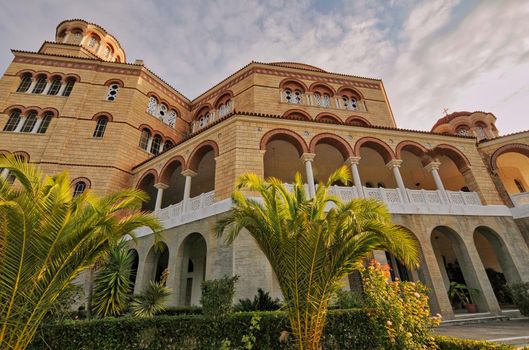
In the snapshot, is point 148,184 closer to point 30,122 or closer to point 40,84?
→ point 30,122

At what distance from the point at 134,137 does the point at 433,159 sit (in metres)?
17.3

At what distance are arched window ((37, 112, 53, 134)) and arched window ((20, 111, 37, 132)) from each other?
0.46 meters

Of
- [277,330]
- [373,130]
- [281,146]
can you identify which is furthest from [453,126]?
[277,330]

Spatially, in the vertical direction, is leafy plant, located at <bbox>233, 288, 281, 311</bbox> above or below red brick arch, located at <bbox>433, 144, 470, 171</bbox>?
below

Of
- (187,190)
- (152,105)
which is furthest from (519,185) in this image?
(152,105)

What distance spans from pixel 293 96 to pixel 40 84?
17.4 meters

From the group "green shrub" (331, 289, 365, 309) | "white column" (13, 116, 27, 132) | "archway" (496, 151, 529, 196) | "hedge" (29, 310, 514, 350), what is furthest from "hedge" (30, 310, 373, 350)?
"archway" (496, 151, 529, 196)

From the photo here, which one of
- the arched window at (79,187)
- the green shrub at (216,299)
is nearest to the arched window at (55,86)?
the arched window at (79,187)

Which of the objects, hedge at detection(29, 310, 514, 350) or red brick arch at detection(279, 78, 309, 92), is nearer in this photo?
hedge at detection(29, 310, 514, 350)

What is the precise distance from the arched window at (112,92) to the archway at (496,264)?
2257 centimetres

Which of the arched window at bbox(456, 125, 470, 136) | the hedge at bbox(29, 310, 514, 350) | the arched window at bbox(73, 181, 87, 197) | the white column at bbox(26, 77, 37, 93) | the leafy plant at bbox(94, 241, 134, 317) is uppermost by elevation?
the white column at bbox(26, 77, 37, 93)

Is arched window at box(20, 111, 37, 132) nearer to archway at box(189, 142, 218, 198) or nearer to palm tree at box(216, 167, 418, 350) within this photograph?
archway at box(189, 142, 218, 198)

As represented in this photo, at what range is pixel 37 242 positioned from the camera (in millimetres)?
5176

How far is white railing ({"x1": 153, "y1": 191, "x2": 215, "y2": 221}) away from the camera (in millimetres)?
11430
